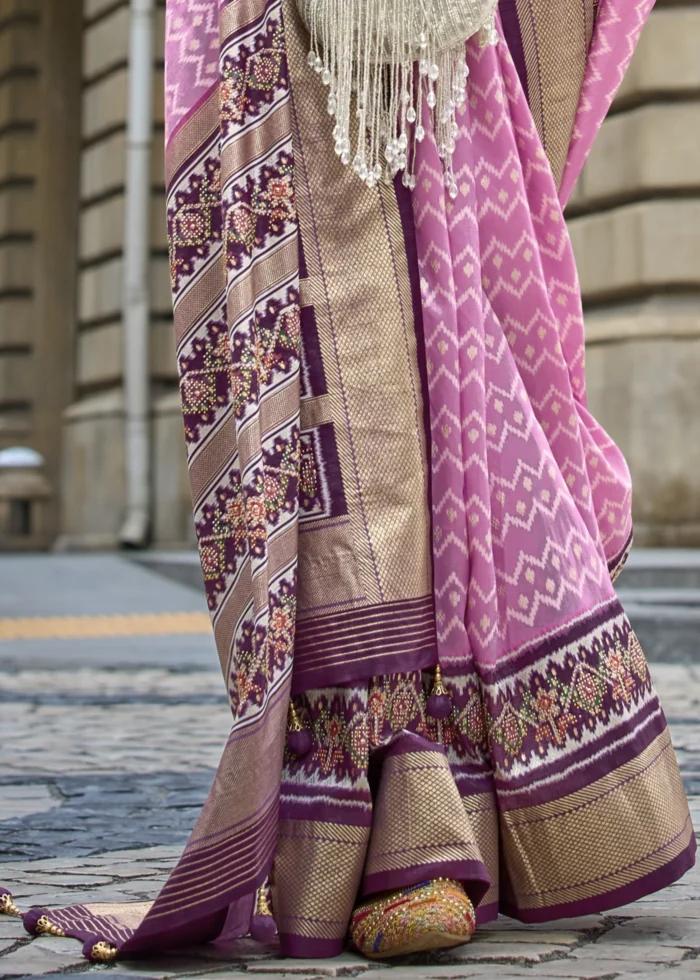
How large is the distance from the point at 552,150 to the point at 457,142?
0.80ft

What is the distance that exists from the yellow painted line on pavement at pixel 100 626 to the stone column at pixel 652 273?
122 inches

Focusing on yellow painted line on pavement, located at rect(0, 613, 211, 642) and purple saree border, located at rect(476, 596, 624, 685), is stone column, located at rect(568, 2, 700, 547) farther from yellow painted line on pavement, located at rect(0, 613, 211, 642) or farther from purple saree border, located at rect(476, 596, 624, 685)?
purple saree border, located at rect(476, 596, 624, 685)

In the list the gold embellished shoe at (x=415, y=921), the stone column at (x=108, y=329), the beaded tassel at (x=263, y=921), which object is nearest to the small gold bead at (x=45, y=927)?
the beaded tassel at (x=263, y=921)

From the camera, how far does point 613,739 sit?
8.55 feet

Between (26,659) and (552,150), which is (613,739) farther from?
(26,659)

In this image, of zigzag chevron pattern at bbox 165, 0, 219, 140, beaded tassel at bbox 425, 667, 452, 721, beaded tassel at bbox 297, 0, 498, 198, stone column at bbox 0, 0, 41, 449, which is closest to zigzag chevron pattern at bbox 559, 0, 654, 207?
beaded tassel at bbox 297, 0, 498, 198

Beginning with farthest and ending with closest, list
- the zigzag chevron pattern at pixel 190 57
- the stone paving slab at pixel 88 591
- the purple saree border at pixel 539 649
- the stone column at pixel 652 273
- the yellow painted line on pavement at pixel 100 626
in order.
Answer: the stone column at pixel 652 273 → the stone paving slab at pixel 88 591 → the yellow painted line on pavement at pixel 100 626 → the zigzag chevron pattern at pixel 190 57 → the purple saree border at pixel 539 649

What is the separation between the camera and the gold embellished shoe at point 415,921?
242 cm

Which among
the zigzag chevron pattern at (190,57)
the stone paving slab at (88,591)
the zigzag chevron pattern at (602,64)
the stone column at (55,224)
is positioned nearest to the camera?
the zigzag chevron pattern at (190,57)

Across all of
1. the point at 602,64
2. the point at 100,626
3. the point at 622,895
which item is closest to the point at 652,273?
the point at 100,626

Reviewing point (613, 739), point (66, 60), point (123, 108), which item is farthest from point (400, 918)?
point (66, 60)

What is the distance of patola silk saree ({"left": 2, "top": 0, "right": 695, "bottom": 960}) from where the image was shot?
2535mm

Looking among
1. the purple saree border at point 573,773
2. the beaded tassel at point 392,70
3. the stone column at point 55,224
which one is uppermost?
the stone column at point 55,224

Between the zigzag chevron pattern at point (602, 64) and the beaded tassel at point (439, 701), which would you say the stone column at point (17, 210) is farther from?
the beaded tassel at point (439, 701)
